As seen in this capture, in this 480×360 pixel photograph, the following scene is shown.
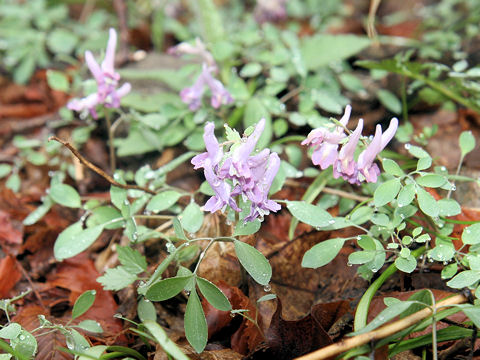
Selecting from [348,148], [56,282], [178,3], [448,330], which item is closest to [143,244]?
[56,282]

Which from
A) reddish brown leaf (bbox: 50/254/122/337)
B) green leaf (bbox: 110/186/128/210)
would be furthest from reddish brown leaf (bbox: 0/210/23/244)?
green leaf (bbox: 110/186/128/210)

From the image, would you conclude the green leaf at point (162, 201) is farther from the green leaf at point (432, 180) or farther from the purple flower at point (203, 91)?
the green leaf at point (432, 180)

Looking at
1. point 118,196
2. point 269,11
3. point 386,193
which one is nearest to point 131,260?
point 118,196

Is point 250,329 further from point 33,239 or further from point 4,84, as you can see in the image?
point 4,84

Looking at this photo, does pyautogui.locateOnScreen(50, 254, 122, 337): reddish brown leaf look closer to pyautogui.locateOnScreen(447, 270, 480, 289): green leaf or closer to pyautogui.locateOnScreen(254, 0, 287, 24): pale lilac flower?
pyautogui.locateOnScreen(447, 270, 480, 289): green leaf

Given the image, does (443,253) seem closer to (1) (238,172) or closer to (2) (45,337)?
(1) (238,172)
